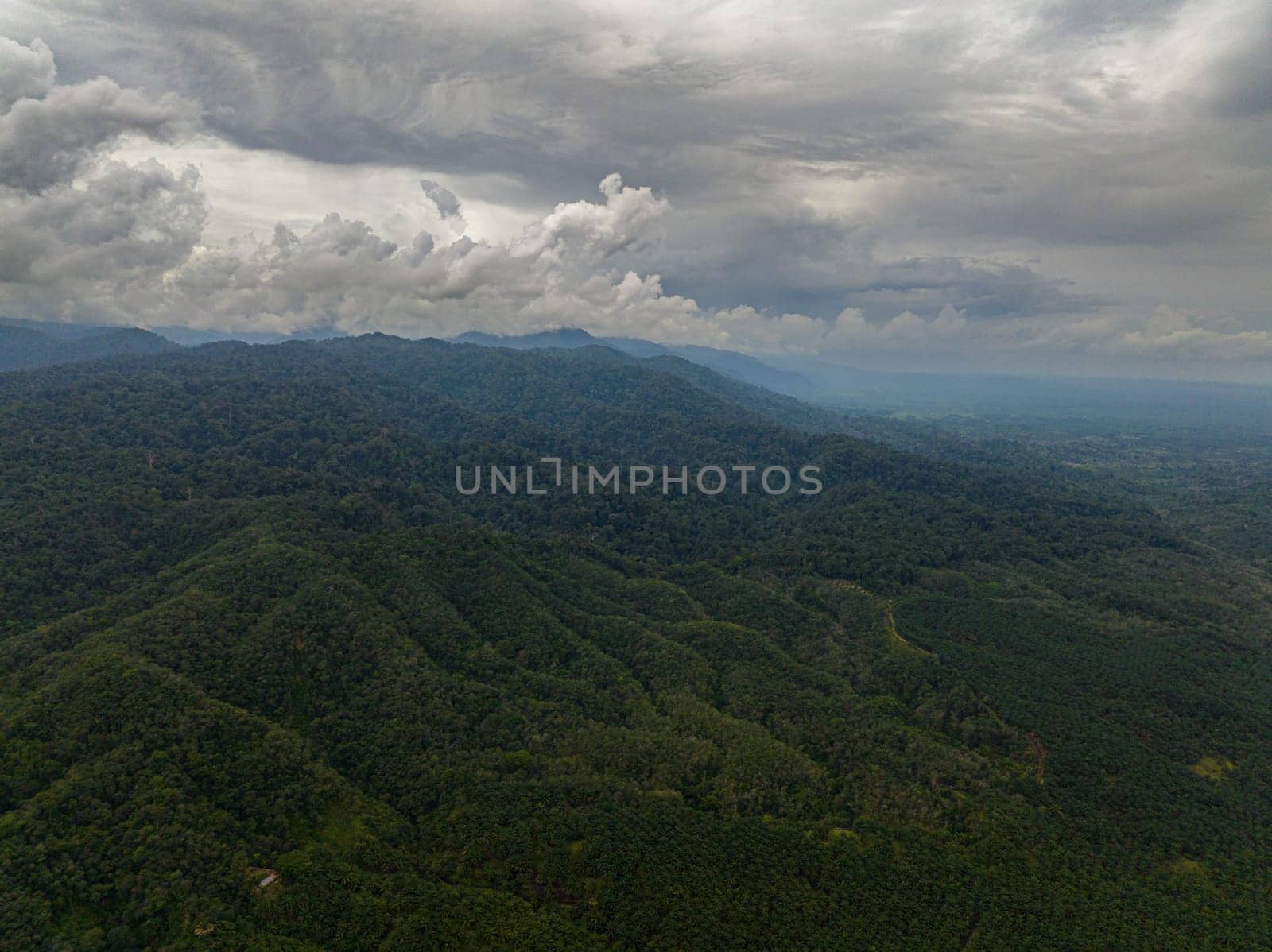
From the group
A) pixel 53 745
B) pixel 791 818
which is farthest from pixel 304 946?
pixel 791 818

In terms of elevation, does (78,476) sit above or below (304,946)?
above

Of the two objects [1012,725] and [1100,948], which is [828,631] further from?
[1100,948]

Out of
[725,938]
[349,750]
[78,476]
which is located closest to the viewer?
[725,938]

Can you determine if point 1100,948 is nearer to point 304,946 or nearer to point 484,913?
point 484,913

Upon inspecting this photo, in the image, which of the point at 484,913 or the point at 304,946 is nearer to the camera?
the point at 304,946

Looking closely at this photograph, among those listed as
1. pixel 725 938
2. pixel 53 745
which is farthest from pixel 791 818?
pixel 53 745

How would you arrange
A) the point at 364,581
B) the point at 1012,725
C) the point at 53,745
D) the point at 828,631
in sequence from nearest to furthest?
the point at 53,745
the point at 1012,725
the point at 364,581
the point at 828,631
